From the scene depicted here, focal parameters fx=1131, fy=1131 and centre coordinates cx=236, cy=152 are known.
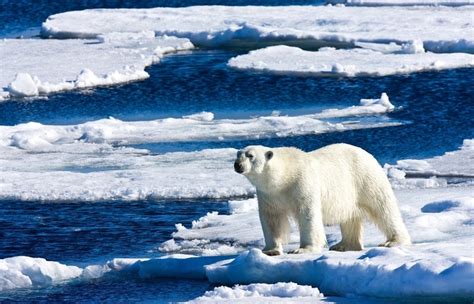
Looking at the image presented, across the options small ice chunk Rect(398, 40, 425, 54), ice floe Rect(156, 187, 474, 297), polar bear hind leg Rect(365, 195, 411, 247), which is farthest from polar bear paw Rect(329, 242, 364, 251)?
small ice chunk Rect(398, 40, 425, 54)

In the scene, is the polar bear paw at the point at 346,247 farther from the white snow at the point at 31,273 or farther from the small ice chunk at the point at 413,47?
the small ice chunk at the point at 413,47

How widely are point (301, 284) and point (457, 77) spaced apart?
11102 millimetres

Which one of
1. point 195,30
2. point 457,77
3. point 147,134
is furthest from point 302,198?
point 195,30

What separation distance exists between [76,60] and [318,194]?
12.9 meters

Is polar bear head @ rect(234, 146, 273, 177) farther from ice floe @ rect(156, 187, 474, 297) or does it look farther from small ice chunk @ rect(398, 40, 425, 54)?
→ small ice chunk @ rect(398, 40, 425, 54)

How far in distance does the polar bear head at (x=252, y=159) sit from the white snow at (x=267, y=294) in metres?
0.73

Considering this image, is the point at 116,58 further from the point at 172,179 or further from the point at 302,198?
the point at 302,198

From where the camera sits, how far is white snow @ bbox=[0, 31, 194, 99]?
1750 centimetres

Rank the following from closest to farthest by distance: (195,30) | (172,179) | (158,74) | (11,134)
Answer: (172,179), (11,134), (158,74), (195,30)

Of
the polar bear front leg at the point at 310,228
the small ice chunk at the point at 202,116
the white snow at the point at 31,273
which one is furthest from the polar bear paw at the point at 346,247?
the small ice chunk at the point at 202,116

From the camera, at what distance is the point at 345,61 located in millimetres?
18500

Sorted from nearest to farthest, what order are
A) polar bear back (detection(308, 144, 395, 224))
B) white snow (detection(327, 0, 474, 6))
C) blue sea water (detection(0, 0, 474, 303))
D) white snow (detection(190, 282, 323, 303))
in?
white snow (detection(190, 282, 323, 303)), polar bear back (detection(308, 144, 395, 224)), blue sea water (detection(0, 0, 474, 303)), white snow (detection(327, 0, 474, 6))

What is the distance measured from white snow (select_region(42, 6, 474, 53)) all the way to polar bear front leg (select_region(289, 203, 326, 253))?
12704 mm

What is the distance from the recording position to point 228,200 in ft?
34.8
